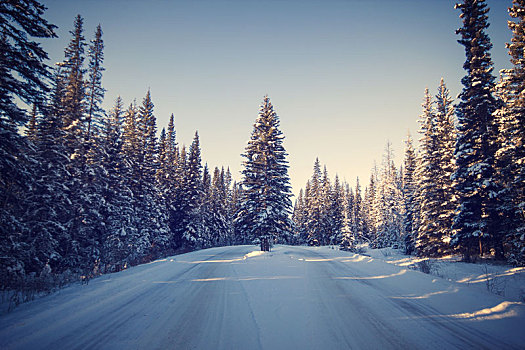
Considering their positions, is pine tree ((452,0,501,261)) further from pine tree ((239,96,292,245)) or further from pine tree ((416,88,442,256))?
pine tree ((239,96,292,245))

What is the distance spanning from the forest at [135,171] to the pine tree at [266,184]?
0.39 ft

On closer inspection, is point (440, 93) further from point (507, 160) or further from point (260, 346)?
point (260, 346)

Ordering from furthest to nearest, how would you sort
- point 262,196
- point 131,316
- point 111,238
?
point 262,196, point 111,238, point 131,316

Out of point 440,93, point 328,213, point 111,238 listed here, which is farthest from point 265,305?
point 328,213

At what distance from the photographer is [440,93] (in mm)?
26859

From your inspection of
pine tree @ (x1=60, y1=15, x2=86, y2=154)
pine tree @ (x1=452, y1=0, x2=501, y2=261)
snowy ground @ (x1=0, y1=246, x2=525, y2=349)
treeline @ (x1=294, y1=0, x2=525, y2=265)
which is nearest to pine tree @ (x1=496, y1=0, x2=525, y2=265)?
treeline @ (x1=294, y1=0, x2=525, y2=265)

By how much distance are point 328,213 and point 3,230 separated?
49380 millimetres

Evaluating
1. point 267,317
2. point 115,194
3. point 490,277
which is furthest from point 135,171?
point 490,277

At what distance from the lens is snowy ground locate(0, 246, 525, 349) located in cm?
433

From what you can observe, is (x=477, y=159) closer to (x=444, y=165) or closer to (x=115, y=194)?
(x=444, y=165)

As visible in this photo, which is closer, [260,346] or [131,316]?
[260,346]

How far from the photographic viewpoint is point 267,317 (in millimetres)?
5469

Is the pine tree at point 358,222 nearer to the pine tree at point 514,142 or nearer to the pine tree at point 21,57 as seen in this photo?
the pine tree at point 514,142

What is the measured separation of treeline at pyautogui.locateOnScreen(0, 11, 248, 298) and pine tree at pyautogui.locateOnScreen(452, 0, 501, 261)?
23822mm
